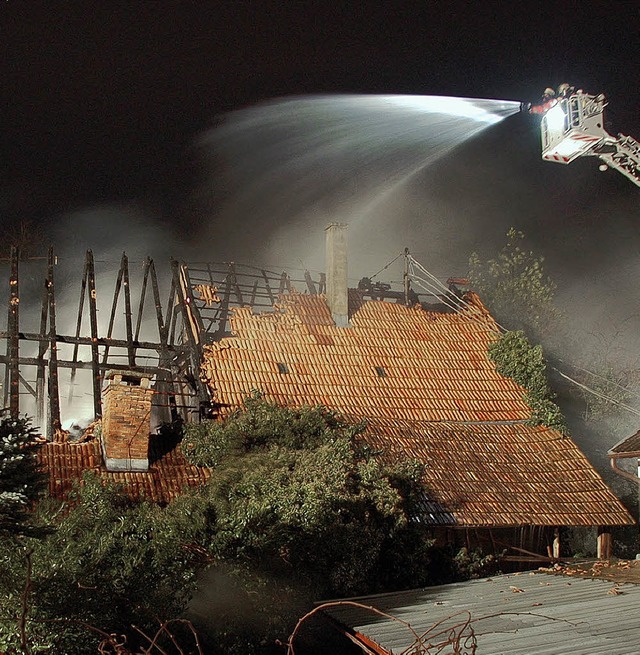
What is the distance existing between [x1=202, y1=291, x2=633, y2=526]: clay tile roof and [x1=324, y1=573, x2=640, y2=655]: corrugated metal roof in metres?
2.97

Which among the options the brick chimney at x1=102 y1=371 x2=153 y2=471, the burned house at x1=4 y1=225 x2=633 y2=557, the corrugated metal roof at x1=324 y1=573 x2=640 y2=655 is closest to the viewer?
the corrugated metal roof at x1=324 y1=573 x2=640 y2=655

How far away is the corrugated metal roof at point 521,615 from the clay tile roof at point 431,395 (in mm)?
2975

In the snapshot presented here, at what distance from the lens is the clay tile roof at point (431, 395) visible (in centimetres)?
1670

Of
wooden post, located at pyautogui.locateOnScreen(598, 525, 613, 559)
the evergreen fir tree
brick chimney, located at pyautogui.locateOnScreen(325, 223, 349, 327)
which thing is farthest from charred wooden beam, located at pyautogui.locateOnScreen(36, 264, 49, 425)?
wooden post, located at pyautogui.locateOnScreen(598, 525, 613, 559)

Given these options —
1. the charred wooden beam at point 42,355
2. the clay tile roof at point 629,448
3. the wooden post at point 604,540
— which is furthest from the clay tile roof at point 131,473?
the wooden post at point 604,540

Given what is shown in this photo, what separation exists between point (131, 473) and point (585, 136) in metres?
10.0

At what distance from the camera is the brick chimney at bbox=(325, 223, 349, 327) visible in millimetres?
22469

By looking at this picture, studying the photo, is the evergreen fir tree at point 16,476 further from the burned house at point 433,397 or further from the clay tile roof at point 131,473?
the burned house at point 433,397

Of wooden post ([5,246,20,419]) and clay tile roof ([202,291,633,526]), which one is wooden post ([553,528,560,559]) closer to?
clay tile roof ([202,291,633,526])

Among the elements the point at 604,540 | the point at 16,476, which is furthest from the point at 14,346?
the point at 604,540

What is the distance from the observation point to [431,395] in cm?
2027

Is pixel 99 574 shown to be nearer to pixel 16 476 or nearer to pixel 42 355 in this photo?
pixel 16 476

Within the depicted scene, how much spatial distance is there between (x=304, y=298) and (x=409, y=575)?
10.4 metres

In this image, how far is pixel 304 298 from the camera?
2292cm
